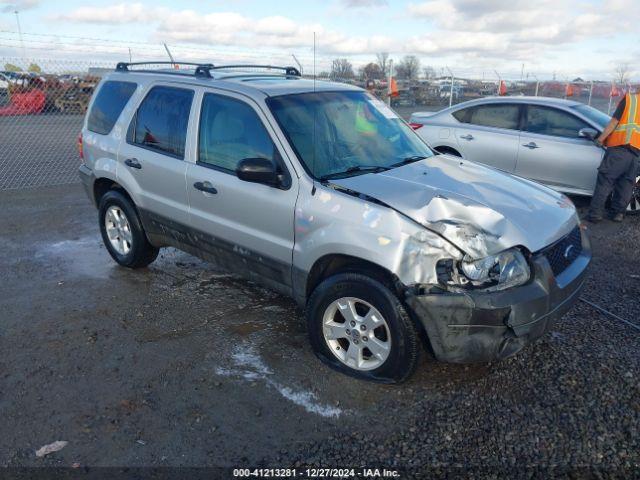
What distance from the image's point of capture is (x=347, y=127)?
414 cm

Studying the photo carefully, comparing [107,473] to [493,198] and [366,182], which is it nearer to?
[366,182]

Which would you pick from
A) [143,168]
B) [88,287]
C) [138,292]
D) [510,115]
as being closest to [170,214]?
[143,168]

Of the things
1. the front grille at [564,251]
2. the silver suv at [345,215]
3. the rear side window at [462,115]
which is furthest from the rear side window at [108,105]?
the rear side window at [462,115]

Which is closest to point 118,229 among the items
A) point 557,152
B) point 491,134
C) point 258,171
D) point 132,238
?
point 132,238

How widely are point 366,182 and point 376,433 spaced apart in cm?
157

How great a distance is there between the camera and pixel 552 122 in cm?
763

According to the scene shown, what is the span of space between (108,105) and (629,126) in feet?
20.1

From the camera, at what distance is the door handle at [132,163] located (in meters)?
4.79

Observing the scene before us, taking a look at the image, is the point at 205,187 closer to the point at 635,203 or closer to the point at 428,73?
the point at 635,203

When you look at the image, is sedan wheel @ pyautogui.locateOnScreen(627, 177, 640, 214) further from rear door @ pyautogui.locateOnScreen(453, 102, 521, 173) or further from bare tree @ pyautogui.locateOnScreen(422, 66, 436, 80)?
bare tree @ pyautogui.locateOnScreen(422, 66, 436, 80)

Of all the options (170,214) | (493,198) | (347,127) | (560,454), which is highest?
(347,127)

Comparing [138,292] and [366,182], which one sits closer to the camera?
[366,182]

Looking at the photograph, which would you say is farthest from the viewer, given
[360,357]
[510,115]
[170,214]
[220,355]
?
[510,115]

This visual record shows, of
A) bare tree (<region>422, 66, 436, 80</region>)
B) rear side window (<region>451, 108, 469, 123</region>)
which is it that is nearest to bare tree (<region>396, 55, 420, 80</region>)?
bare tree (<region>422, 66, 436, 80</region>)
